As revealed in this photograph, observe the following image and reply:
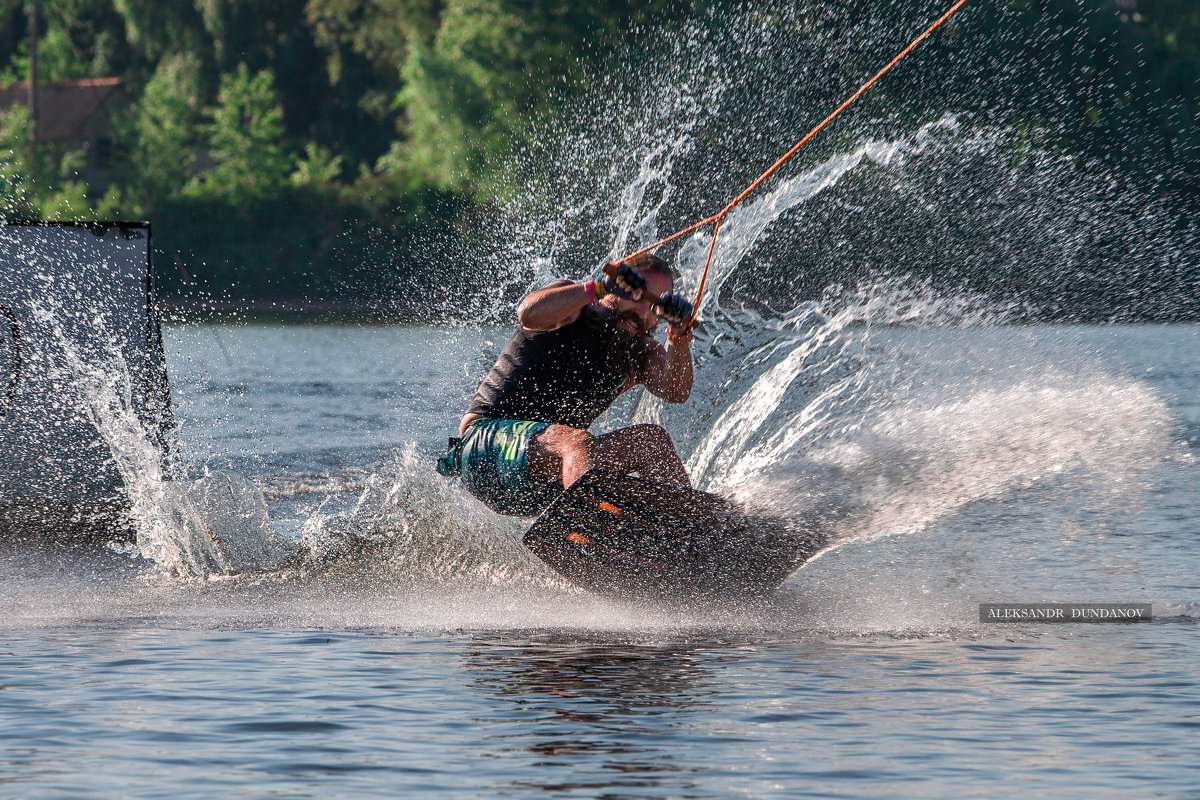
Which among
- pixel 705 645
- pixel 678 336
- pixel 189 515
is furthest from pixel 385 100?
pixel 705 645

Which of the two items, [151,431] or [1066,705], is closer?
[1066,705]

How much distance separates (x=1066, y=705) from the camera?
5.30m

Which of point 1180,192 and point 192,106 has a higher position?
point 192,106

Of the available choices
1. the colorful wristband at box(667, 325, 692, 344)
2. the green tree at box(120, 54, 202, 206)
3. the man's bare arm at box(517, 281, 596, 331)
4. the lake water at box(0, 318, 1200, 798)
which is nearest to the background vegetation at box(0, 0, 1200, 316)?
the green tree at box(120, 54, 202, 206)

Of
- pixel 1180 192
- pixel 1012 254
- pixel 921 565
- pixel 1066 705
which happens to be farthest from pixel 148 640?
pixel 1180 192

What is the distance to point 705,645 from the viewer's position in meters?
6.29

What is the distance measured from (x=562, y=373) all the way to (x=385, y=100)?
4881 cm

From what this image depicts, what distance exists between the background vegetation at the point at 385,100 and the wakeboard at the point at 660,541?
23.0 metres

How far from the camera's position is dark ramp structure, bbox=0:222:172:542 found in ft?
30.3

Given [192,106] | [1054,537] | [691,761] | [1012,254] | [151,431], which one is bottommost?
[691,761]

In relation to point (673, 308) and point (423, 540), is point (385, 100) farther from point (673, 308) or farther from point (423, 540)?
point (673, 308)

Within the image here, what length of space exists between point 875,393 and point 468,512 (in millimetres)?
3892

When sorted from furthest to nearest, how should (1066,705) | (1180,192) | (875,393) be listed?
(1180,192) < (875,393) < (1066,705)

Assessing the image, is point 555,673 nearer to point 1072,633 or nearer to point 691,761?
point 691,761
